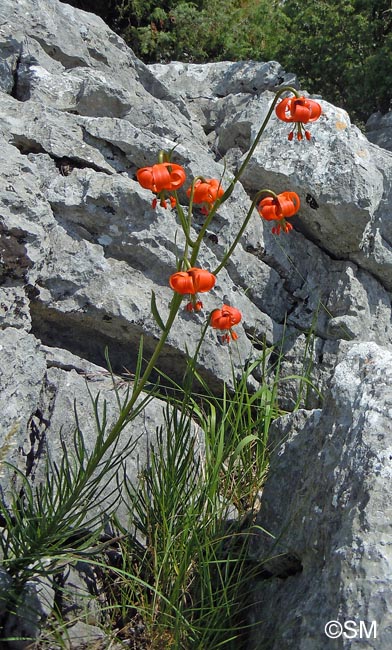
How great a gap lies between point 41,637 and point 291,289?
2.29 m

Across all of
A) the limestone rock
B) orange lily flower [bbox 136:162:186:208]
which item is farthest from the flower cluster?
the limestone rock

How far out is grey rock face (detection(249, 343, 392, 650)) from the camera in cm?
194

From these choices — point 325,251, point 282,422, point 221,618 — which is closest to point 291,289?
point 325,251

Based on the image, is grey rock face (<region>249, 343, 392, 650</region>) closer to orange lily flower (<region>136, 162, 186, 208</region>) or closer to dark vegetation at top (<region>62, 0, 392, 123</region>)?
orange lily flower (<region>136, 162, 186, 208</region>)

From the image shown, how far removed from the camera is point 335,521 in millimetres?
2182

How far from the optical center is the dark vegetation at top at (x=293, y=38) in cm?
626

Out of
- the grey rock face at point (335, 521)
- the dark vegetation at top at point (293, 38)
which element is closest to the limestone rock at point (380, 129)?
the dark vegetation at top at point (293, 38)

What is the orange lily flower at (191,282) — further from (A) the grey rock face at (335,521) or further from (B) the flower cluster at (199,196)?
(A) the grey rock face at (335,521)

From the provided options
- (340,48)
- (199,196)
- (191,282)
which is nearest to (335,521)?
(191,282)

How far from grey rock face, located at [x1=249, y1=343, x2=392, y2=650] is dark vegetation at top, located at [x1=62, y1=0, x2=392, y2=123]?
4256 millimetres

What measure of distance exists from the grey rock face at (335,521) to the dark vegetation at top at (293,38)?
4.26 meters

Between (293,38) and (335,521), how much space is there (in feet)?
17.8

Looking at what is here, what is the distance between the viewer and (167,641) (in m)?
2.39

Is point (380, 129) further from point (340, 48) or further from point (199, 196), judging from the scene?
point (199, 196)
